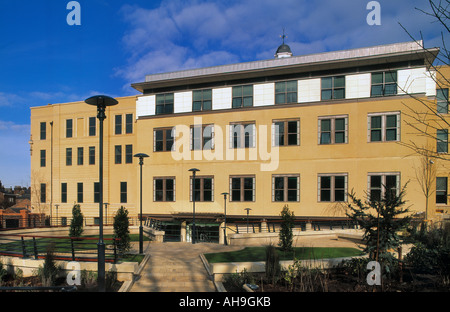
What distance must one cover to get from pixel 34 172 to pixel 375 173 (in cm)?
3962

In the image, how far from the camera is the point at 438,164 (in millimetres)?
26859

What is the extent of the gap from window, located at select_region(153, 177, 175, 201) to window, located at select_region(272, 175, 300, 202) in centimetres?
972

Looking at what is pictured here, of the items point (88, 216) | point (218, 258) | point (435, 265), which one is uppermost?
point (435, 265)

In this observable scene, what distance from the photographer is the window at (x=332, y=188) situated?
80.7 feet

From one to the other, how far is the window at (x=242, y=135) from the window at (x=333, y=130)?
5.82 metres

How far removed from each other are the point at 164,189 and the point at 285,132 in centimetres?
1270

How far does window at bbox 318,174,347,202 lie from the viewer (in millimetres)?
24594

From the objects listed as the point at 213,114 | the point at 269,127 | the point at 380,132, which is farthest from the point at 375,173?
the point at 213,114

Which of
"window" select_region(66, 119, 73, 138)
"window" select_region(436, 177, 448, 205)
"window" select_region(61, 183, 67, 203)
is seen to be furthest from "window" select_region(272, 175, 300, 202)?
"window" select_region(66, 119, 73, 138)

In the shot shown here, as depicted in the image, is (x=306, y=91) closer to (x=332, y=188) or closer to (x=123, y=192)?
(x=332, y=188)

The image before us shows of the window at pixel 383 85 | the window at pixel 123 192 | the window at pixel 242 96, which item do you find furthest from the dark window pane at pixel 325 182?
the window at pixel 123 192
